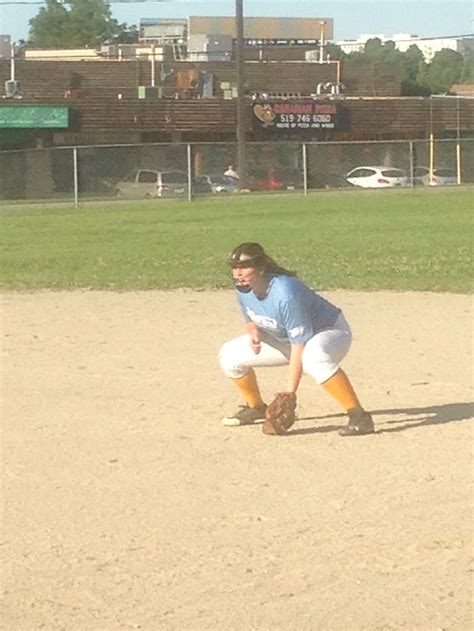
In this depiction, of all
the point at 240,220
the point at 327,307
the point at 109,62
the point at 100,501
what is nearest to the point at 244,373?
the point at 327,307

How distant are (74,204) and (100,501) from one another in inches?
1328

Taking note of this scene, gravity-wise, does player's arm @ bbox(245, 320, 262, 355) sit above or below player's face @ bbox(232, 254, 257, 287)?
below

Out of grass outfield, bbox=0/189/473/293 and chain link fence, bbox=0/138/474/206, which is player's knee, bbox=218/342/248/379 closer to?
grass outfield, bbox=0/189/473/293

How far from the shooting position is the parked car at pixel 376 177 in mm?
48219

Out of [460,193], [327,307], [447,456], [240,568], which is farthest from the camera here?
[460,193]

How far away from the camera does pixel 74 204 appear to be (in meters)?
40.5

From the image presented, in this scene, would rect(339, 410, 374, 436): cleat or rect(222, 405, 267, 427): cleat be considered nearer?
rect(339, 410, 374, 436): cleat

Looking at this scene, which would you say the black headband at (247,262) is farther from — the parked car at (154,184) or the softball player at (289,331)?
the parked car at (154,184)

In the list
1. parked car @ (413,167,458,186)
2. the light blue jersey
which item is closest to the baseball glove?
the light blue jersey

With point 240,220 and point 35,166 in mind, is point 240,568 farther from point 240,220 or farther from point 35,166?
point 35,166

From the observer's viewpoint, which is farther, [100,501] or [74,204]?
[74,204]

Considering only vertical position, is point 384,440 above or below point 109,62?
below

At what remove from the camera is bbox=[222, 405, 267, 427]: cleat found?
362 inches

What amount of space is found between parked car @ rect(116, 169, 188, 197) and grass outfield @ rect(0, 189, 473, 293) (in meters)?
4.36
